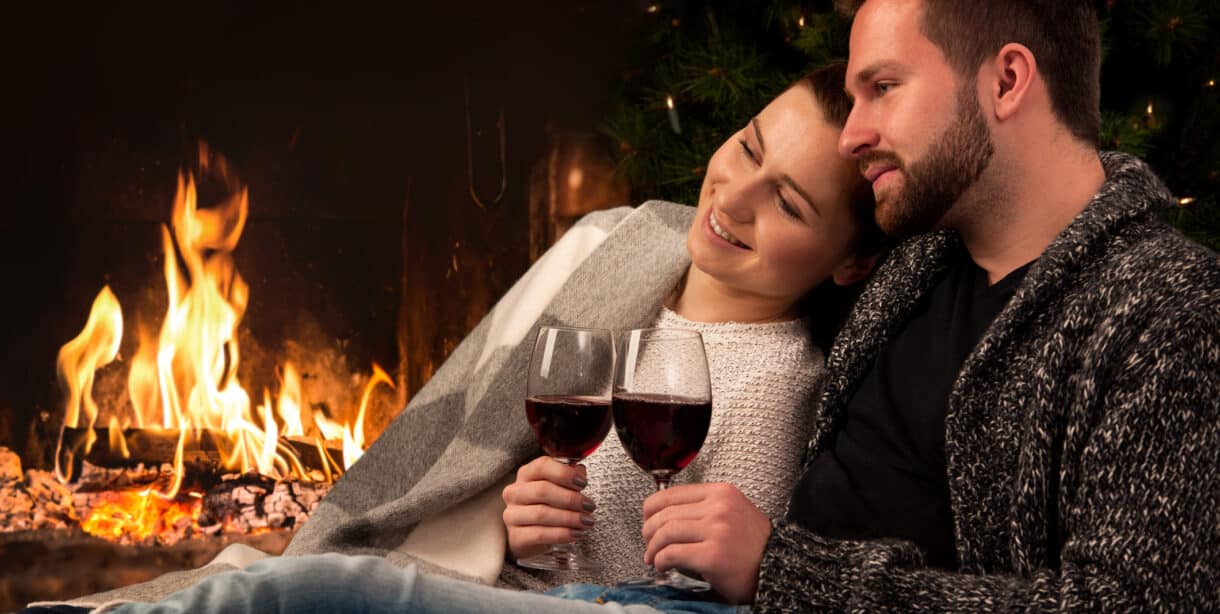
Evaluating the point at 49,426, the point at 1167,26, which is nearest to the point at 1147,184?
the point at 1167,26

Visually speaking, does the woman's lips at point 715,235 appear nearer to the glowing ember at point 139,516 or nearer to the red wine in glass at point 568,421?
the red wine in glass at point 568,421

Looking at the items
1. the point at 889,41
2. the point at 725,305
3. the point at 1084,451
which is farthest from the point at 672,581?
the point at 889,41

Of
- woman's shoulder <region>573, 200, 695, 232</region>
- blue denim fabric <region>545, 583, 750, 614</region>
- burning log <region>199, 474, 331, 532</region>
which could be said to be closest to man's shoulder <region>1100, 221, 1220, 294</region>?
blue denim fabric <region>545, 583, 750, 614</region>

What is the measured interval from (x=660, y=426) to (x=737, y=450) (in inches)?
12.2

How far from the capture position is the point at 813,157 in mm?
1462

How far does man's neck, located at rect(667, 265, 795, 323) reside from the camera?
1590mm

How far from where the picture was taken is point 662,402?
1.17 meters

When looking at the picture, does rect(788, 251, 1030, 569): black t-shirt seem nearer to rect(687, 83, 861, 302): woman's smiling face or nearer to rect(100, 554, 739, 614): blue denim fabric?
rect(687, 83, 861, 302): woman's smiling face

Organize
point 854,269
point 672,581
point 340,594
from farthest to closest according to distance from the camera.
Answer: point 854,269 < point 672,581 < point 340,594

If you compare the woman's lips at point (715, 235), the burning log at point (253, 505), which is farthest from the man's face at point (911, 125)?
the burning log at point (253, 505)

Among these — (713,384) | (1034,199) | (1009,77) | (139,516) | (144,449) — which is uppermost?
(1009,77)

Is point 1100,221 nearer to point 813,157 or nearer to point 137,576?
point 813,157

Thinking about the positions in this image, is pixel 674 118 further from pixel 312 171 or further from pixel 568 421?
pixel 568 421

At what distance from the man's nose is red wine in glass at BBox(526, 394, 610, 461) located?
41 centimetres
